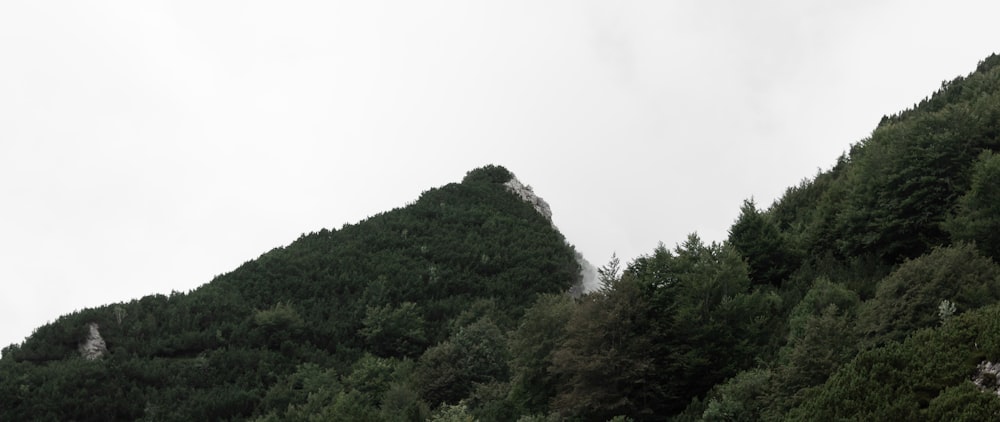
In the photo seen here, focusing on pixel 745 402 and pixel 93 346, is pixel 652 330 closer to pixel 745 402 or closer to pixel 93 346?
pixel 745 402

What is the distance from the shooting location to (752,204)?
27.2m

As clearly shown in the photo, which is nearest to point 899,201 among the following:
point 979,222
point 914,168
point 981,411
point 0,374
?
point 914,168

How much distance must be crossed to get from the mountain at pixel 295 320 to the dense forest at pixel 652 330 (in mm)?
135

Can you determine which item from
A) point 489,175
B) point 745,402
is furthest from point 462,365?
point 489,175

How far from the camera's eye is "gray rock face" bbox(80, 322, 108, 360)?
109 feet

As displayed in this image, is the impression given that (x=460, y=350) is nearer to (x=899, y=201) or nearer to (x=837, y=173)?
(x=899, y=201)

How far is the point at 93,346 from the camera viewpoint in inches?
1332

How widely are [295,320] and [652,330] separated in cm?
2580

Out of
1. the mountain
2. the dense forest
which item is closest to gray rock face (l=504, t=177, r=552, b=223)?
the mountain

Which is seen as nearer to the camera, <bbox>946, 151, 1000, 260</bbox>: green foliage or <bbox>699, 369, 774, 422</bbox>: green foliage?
<bbox>699, 369, 774, 422</bbox>: green foliage

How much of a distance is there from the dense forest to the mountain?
0.14 metres

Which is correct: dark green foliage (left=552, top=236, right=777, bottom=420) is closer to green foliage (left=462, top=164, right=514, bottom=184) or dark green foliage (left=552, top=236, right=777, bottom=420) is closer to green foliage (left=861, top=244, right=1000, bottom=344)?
green foliage (left=861, top=244, right=1000, bottom=344)

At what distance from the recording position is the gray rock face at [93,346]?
3328cm

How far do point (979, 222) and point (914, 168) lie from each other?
4.43m
